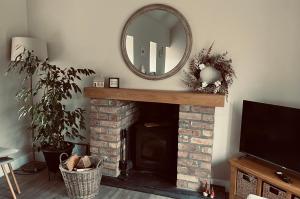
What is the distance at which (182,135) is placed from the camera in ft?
9.37

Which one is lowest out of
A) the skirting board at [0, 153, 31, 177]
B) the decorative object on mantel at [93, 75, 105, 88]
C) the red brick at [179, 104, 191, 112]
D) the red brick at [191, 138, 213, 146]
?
the skirting board at [0, 153, 31, 177]

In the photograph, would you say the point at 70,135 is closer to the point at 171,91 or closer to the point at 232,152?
the point at 171,91

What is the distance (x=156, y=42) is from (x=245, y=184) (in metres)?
1.67

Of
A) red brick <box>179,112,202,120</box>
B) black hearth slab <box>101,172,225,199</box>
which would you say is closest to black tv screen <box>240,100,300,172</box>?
red brick <box>179,112,202,120</box>

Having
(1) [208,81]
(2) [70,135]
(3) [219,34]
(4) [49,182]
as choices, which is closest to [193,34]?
(3) [219,34]

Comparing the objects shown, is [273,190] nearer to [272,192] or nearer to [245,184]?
[272,192]

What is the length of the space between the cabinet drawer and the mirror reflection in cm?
144

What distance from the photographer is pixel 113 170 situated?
3.15 meters

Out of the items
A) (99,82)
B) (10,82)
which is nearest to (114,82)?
(99,82)

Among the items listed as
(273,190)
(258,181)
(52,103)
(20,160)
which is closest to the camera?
(273,190)

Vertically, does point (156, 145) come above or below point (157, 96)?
below

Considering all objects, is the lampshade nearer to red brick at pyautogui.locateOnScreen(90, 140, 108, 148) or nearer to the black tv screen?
red brick at pyautogui.locateOnScreen(90, 140, 108, 148)

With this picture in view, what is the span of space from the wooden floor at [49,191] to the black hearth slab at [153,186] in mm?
64

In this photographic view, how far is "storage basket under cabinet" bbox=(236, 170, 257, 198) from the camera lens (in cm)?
248
